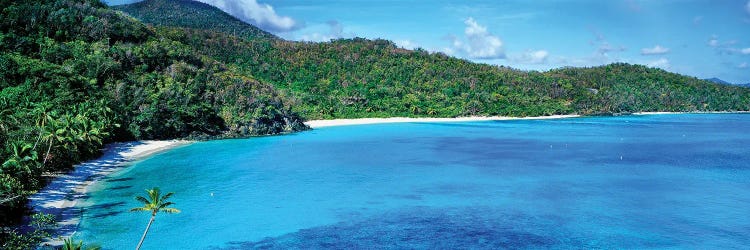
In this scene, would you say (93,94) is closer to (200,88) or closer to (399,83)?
(200,88)

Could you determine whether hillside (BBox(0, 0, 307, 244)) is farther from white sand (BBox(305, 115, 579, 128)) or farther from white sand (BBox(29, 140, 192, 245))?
white sand (BBox(305, 115, 579, 128))

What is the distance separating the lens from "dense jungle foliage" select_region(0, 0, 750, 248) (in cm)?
4450

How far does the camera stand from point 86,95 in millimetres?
58906

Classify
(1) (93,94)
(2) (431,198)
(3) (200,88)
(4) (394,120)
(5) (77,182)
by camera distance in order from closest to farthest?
(2) (431,198)
(5) (77,182)
(1) (93,94)
(3) (200,88)
(4) (394,120)

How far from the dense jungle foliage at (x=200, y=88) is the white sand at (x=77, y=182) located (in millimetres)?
1122

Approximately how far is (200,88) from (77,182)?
144 feet

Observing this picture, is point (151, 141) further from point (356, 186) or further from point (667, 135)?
point (667, 135)

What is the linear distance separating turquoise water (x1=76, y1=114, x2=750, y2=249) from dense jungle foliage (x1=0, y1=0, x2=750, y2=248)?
5399 mm

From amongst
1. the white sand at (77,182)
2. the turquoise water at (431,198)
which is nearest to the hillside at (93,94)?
the white sand at (77,182)

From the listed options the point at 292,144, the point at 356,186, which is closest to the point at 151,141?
the point at 292,144

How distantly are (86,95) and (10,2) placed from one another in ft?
104

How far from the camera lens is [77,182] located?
39.2 m

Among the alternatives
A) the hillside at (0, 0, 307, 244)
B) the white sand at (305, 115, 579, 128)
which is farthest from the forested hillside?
the hillside at (0, 0, 307, 244)

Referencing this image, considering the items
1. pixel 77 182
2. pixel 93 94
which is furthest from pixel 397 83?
pixel 77 182
